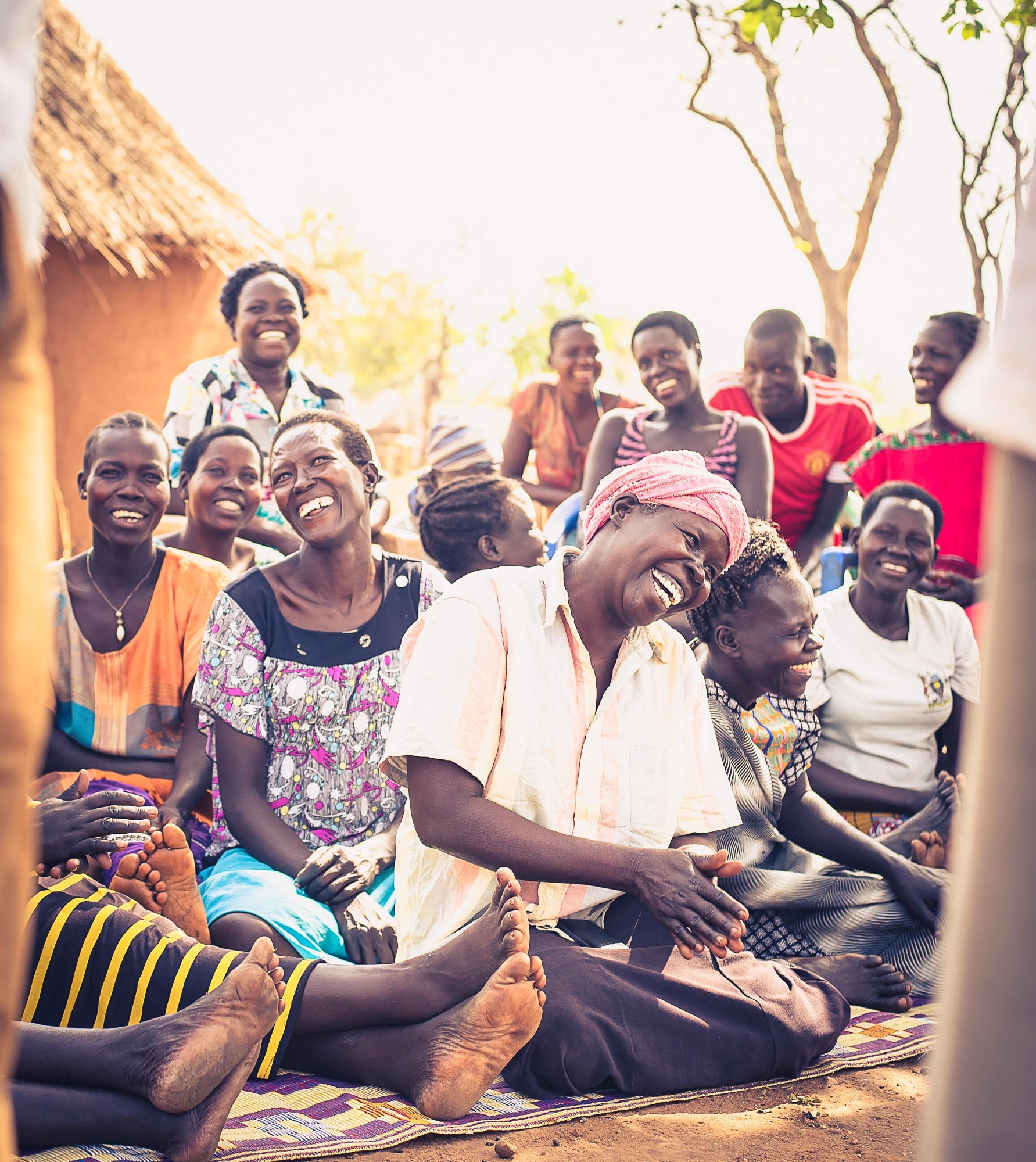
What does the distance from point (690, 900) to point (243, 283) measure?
4.21 metres

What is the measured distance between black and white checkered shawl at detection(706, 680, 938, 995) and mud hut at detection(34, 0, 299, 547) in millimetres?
6210

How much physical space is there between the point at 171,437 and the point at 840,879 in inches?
132

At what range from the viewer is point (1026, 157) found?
8227 mm

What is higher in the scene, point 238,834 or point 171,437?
point 171,437

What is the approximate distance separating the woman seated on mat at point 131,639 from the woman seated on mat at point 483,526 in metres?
0.84

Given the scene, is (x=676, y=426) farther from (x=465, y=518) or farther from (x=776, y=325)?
(x=465, y=518)

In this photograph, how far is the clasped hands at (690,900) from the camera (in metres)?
2.60

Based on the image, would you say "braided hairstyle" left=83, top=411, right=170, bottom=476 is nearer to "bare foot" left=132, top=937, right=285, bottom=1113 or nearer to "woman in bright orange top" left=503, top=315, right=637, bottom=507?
"bare foot" left=132, top=937, right=285, bottom=1113

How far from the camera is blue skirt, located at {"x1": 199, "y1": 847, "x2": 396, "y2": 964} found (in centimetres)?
307

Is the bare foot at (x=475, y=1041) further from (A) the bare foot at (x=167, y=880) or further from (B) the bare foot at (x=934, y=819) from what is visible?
(B) the bare foot at (x=934, y=819)

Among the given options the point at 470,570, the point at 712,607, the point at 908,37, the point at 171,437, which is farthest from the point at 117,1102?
the point at 908,37


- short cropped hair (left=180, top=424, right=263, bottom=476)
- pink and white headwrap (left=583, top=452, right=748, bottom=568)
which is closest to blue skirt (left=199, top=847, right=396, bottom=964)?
pink and white headwrap (left=583, top=452, right=748, bottom=568)

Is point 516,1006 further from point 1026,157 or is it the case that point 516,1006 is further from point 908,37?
point 908,37

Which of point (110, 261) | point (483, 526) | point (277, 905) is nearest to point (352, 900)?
point (277, 905)
